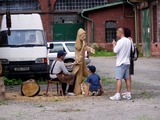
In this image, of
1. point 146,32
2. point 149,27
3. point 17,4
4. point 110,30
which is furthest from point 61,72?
point 17,4

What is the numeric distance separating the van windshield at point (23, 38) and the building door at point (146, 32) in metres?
18.1

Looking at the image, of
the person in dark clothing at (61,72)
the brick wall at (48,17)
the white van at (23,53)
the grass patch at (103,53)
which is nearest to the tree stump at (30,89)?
the person in dark clothing at (61,72)

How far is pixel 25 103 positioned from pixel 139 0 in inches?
1046

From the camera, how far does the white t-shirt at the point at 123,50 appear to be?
43.5 feet

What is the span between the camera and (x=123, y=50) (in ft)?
43.6

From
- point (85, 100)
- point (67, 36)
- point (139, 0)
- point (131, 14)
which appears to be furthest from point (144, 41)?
point (85, 100)

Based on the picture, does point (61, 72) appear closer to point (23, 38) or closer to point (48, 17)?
point (23, 38)

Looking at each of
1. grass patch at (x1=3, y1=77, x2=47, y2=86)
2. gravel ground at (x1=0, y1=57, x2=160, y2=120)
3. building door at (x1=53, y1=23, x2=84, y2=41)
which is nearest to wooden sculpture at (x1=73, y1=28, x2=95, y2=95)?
gravel ground at (x1=0, y1=57, x2=160, y2=120)

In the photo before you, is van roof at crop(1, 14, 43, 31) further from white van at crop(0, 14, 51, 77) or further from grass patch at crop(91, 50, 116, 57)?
grass patch at crop(91, 50, 116, 57)

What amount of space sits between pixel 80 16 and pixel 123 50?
36.4 m

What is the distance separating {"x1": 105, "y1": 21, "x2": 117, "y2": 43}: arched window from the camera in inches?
1863

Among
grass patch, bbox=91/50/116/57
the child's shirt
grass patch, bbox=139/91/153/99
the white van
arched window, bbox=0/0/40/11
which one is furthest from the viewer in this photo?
arched window, bbox=0/0/40/11

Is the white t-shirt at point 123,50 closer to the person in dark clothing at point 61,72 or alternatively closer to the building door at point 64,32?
the person in dark clothing at point 61,72

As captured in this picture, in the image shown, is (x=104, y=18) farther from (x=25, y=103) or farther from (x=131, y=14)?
(x=25, y=103)
